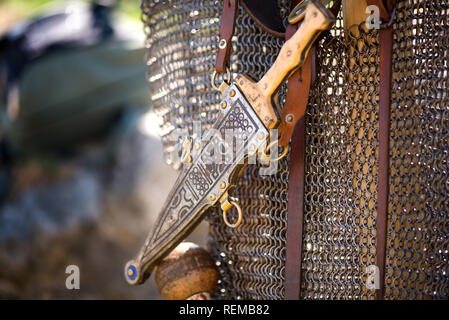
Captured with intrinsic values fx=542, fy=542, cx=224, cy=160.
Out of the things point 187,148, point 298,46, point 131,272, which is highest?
point 298,46

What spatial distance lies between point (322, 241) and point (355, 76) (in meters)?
0.50

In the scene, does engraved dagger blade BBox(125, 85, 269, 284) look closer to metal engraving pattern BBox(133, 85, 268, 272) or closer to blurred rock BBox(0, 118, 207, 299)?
metal engraving pattern BBox(133, 85, 268, 272)

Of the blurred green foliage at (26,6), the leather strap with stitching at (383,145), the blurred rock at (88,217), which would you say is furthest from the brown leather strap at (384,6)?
the blurred green foliage at (26,6)

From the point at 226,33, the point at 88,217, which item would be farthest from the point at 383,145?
the point at 88,217

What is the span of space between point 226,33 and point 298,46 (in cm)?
29

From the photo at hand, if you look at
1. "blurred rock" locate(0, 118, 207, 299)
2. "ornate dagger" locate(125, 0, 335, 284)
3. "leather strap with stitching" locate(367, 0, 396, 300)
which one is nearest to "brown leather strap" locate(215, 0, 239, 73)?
"ornate dagger" locate(125, 0, 335, 284)

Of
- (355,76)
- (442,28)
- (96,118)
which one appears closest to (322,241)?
(355,76)

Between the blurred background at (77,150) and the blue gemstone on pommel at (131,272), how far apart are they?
1491 millimetres

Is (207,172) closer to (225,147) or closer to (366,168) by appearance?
(225,147)

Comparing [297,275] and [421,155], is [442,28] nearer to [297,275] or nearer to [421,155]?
[421,155]

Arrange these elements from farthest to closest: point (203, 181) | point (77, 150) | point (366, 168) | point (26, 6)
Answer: point (26, 6) < point (77, 150) < point (203, 181) < point (366, 168)

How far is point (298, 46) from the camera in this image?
1428 millimetres

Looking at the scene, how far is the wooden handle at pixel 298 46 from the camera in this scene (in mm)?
1379

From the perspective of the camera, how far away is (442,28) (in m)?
1.56
